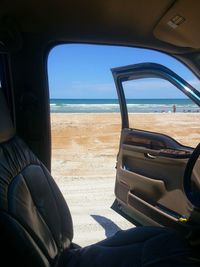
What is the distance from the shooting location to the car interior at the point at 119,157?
1.38 metres

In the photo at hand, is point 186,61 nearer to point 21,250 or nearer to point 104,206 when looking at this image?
point 104,206

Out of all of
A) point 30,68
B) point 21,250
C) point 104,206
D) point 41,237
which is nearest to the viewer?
point 21,250

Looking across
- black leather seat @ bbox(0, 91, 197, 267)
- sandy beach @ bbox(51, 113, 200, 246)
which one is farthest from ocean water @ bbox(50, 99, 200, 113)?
black leather seat @ bbox(0, 91, 197, 267)

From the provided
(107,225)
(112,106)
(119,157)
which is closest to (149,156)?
(119,157)

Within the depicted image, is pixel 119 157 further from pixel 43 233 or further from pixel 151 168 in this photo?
pixel 43 233

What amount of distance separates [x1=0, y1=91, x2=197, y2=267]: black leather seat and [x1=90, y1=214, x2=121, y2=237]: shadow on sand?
34.1 inches

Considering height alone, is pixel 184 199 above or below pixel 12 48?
below

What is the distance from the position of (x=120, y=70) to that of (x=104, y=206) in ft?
4.14

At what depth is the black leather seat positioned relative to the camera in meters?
1.19

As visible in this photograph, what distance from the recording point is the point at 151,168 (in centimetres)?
243

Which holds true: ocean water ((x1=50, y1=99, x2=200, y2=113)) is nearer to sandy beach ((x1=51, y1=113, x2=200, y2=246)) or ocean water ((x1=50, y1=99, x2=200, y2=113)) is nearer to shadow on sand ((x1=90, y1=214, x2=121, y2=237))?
sandy beach ((x1=51, y1=113, x2=200, y2=246))

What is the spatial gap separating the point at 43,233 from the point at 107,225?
1.39 meters

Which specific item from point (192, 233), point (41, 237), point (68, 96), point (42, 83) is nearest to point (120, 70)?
point (42, 83)

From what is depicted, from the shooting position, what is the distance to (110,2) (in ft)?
6.13
